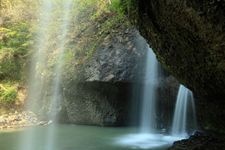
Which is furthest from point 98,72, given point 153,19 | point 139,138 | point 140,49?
point 153,19

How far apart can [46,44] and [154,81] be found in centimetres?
684

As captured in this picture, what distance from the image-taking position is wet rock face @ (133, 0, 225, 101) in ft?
18.4

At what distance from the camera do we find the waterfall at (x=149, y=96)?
47.5 feet

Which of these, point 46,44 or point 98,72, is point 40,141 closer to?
point 98,72

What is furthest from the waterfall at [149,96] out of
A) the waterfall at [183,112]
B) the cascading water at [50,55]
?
the cascading water at [50,55]

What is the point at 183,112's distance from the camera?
13000 millimetres

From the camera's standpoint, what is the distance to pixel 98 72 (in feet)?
48.9

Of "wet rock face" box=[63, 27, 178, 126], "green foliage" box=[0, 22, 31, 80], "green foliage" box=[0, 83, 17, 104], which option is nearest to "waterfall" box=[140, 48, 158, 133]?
"wet rock face" box=[63, 27, 178, 126]

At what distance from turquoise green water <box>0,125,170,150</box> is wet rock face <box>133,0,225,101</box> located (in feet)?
11.4

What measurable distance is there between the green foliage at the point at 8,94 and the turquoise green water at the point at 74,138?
344 cm

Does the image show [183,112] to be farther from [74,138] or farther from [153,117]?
[74,138]

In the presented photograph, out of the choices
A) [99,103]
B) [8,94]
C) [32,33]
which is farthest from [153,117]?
[32,33]

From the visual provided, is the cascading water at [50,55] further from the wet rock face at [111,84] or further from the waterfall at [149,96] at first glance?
the waterfall at [149,96]

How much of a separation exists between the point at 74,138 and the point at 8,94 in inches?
276
